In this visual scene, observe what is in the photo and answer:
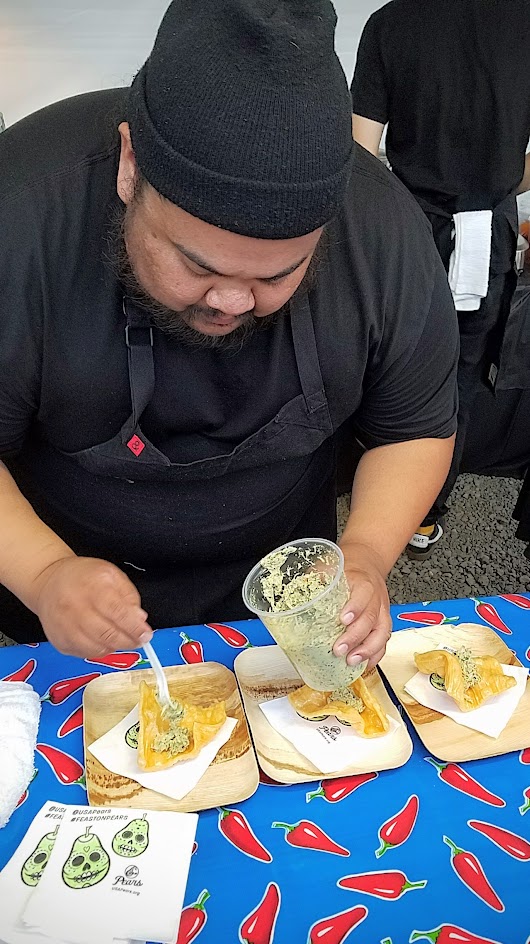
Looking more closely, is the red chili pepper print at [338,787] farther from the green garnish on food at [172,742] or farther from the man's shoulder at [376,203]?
the man's shoulder at [376,203]

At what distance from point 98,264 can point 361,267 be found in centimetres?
39

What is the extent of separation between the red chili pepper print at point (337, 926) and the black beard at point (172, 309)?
2.36 ft

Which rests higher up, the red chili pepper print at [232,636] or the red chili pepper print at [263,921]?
the red chili pepper print at [263,921]

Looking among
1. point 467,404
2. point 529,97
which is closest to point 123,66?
point 529,97

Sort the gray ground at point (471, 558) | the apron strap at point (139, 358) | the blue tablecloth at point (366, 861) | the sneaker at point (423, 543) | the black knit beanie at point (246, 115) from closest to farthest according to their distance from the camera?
1. the black knit beanie at point (246, 115)
2. the blue tablecloth at point (366, 861)
3. the apron strap at point (139, 358)
4. the gray ground at point (471, 558)
5. the sneaker at point (423, 543)

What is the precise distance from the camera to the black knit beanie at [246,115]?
0.76m

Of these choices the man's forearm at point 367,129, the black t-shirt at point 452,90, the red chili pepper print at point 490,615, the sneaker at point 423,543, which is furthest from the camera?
the sneaker at point 423,543

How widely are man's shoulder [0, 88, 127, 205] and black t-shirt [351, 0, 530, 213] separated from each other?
1.28m

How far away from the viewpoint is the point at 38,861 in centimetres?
89

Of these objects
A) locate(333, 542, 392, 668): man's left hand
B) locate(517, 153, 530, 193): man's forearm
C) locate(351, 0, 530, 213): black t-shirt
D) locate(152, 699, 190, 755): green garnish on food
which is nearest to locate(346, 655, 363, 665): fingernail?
locate(333, 542, 392, 668): man's left hand

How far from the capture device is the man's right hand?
0.98 m

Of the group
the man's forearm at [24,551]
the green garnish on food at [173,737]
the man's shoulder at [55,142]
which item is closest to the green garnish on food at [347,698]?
the green garnish on food at [173,737]

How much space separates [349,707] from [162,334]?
59 centimetres

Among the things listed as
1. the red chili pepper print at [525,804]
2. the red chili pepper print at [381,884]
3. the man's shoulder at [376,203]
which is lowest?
the red chili pepper print at [525,804]
